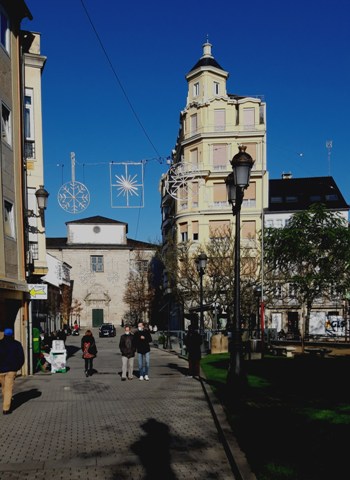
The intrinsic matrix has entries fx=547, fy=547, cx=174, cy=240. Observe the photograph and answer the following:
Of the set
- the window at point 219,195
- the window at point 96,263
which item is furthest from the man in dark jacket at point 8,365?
the window at point 96,263

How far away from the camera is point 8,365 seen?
1078cm

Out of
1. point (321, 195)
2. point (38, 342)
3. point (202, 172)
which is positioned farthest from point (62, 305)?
point (38, 342)

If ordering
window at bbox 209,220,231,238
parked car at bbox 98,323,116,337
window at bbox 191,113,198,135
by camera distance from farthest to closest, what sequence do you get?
parked car at bbox 98,323,116,337 → window at bbox 191,113,198,135 → window at bbox 209,220,231,238

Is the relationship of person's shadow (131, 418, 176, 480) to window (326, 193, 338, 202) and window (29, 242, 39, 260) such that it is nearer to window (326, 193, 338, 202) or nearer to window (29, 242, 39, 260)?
window (29, 242, 39, 260)

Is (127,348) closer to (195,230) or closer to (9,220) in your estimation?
(9,220)

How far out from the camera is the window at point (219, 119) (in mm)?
47281

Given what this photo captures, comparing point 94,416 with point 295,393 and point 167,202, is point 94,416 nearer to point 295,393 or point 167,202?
point 295,393

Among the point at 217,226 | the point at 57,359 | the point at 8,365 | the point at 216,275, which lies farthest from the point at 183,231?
the point at 8,365

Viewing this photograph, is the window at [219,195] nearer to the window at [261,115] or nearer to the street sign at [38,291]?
the window at [261,115]

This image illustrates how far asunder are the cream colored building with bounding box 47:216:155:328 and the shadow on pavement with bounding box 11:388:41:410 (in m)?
54.0

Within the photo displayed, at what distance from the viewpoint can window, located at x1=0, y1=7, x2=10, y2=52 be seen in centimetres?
1739

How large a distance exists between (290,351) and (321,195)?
33246 mm

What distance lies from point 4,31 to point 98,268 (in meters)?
53.3

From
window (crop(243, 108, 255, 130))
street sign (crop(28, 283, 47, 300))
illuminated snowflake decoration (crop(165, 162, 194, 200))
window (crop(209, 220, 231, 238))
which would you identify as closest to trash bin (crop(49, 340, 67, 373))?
street sign (crop(28, 283, 47, 300))
